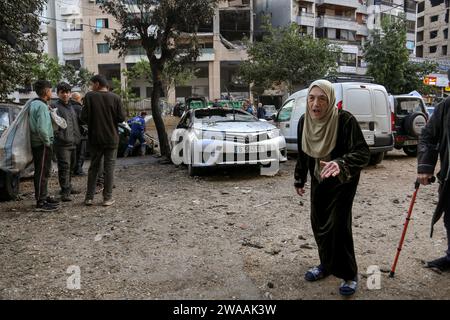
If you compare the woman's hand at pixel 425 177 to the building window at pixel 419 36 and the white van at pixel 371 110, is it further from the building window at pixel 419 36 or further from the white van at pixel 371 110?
the building window at pixel 419 36

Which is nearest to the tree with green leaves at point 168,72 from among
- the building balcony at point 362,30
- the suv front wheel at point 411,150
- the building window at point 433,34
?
the suv front wheel at point 411,150

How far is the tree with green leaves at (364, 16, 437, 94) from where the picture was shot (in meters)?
30.2

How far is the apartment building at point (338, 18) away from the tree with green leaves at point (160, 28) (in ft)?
128

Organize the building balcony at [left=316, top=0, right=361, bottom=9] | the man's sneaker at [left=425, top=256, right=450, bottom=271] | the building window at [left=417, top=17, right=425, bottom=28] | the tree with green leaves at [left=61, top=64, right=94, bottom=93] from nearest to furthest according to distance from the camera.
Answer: the man's sneaker at [left=425, top=256, right=450, bottom=271], the tree with green leaves at [left=61, top=64, right=94, bottom=93], the building balcony at [left=316, top=0, right=361, bottom=9], the building window at [left=417, top=17, right=425, bottom=28]

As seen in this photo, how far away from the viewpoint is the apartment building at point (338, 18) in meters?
49.4

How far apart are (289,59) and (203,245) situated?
27.6 m

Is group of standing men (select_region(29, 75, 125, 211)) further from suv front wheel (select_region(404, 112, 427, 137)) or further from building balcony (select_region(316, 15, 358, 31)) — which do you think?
building balcony (select_region(316, 15, 358, 31))

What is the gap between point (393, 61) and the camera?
101ft

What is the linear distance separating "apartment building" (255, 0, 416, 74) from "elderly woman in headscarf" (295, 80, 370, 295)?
4708 centimetres

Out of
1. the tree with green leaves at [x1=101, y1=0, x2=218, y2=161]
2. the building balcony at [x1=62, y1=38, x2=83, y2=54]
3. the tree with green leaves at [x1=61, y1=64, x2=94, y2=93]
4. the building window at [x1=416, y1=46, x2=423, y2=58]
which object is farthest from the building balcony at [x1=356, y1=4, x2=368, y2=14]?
the tree with green leaves at [x1=101, y1=0, x2=218, y2=161]

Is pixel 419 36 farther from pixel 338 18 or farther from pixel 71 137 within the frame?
pixel 71 137

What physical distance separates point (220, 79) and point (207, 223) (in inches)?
1892

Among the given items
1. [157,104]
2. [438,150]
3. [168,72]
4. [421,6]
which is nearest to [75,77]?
[168,72]

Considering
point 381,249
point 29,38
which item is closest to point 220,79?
point 29,38
